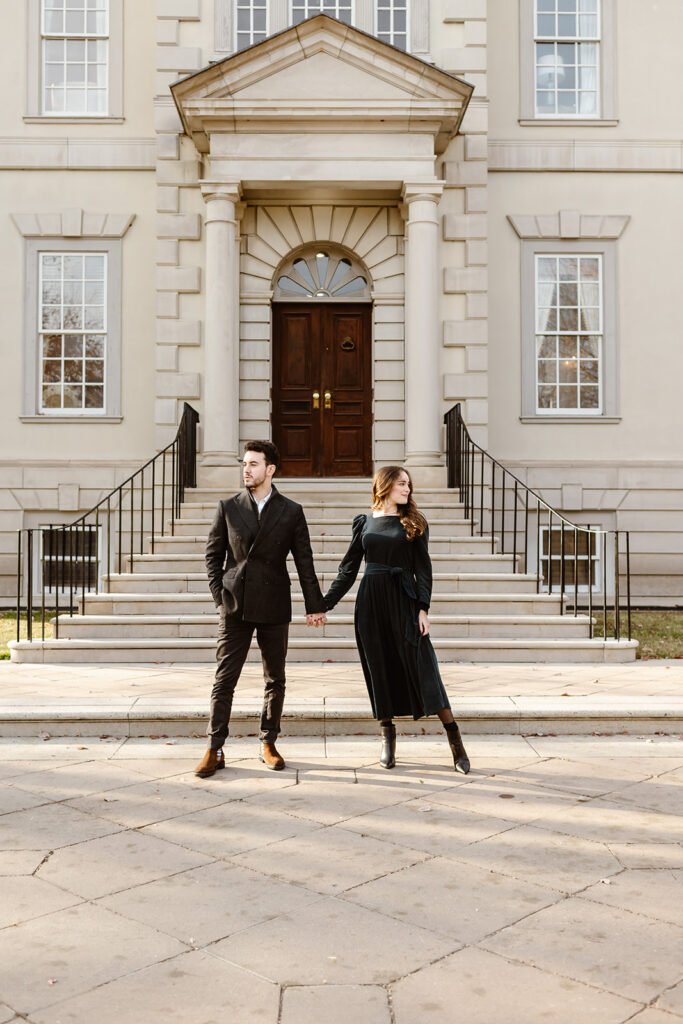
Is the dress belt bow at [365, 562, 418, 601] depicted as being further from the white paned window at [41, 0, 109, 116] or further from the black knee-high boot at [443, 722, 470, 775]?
the white paned window at [41, 0, 109, 116]

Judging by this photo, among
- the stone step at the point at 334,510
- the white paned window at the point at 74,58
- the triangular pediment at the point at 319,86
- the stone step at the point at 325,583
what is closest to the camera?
the stone step at the point at 325,583

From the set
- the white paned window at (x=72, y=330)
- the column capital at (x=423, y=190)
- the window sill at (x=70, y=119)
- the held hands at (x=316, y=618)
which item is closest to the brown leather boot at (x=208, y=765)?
the held hands at (x=316, y=618)

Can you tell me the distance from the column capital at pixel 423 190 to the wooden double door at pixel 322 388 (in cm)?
196

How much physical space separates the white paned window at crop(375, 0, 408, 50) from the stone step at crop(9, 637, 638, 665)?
9.62m

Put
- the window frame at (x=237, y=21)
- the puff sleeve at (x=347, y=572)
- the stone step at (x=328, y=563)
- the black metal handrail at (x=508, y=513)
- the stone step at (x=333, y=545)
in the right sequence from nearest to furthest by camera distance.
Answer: the puff sleeve at (x=347, y=572) → the stone step at (x=328, y=563) → the stone step at (x=333, y=545) → the black metal handrail at (x=508, y=513) → the window frame at (x=237, y=21)

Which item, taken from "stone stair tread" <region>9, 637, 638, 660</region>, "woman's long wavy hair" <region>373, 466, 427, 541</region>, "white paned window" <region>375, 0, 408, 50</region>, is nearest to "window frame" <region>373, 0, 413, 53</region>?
"white paned window" <region>375, 0, 408, 50</region>

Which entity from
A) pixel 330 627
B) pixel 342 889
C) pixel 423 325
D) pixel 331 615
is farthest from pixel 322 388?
pixel 342 889

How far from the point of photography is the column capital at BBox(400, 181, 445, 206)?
13.6 meters

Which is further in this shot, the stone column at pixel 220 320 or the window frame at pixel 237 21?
the window frame at pixel 237 21

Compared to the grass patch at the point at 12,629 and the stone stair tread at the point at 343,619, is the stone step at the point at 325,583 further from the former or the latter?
the grass patch at the point at 12,629

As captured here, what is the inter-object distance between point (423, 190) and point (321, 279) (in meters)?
2.18

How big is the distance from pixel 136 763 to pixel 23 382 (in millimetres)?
10136

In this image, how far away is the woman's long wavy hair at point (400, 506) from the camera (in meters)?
6.23

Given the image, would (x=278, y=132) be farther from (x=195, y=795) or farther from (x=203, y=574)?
(x=195, y=795)
